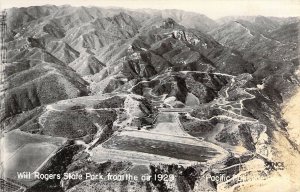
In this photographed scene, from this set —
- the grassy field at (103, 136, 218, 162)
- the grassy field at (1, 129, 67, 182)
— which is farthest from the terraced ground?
the grassy field at (1, 129, 67, 182)

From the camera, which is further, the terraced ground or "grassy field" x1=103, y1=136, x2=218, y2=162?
"grassy field" x1=103, y1=136, x2=218, y2=162

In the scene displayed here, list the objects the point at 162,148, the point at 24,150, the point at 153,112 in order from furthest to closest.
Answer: the point at 153,112 → the point at 162,148 → the point at 24,150

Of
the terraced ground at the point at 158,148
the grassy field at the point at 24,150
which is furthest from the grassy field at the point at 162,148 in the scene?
the grassy field at the point at 24,150

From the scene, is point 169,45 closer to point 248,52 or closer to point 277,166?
point 248,52

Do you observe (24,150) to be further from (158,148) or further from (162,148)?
(162,148)

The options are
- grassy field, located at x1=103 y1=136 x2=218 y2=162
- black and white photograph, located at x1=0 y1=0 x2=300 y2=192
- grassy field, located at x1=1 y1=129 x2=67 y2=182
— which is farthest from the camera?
grassy field, located at x1=103 y1=136 x2=218 y2=162

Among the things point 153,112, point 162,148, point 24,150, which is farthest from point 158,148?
point 24,150

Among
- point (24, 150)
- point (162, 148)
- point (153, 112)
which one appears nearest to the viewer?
point (24, 150)

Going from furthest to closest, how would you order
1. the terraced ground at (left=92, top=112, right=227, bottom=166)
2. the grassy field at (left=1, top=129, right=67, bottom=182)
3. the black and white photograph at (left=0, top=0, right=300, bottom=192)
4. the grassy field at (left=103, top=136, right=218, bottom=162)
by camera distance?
the grassy field at (left=103, top=136, right=218, bottom=162) < the terraced ground at (left=92, top=112, right=227, bottom=166) < the black and white photograph at (left=0, top=0, right=300, bottom=192) < the grassy field at (left=1, top=129, right=67, bottom=182)

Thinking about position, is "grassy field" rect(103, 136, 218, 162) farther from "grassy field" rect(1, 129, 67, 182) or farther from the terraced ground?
"grassy field" rect(1, 129, 67, 182)
